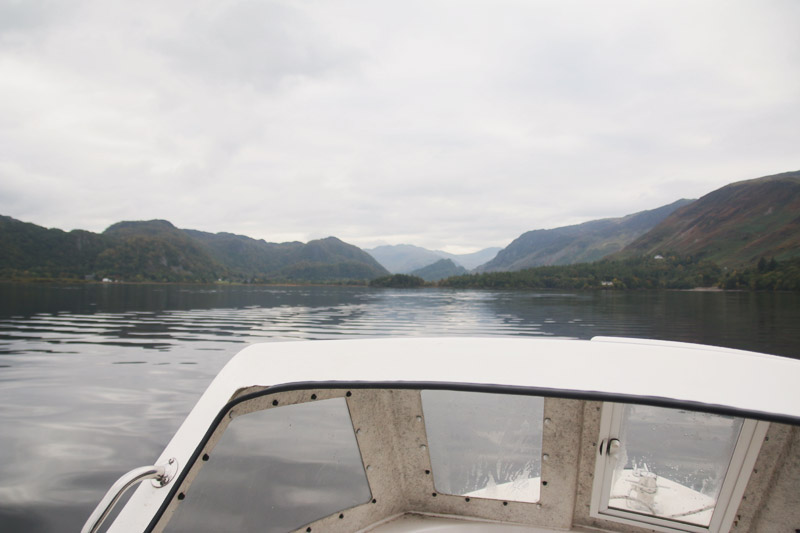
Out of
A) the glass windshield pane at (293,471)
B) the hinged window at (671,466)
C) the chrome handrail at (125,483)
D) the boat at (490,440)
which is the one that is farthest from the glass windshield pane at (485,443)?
Result: the chrome handrail at (125,483)

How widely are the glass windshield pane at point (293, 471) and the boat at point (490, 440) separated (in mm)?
11

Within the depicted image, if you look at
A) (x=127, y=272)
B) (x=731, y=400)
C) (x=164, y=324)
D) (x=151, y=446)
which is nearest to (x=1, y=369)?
(x=151, y=446)

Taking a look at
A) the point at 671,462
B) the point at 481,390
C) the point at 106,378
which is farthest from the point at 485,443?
the point at 106,378

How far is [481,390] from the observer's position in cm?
202

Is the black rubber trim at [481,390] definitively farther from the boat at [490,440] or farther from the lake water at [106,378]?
the lake water at [106,378]

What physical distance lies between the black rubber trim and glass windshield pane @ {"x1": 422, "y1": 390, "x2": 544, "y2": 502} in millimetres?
477

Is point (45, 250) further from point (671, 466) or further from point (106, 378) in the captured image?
point (671, 466)

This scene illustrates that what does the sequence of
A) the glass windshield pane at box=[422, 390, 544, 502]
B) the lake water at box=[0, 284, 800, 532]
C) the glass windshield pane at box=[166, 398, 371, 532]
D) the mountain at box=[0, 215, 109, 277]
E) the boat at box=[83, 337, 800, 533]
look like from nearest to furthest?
the boat at box=[83, 337, 800, 533] < the glass windshield pane at box=[166, 398, 371, 532] < the glass windshield pane at box=[422, 390, 544, 502] < the lake water at box=[0, 284, 800, 532] < the mountain at box=[0, 215, 109, 277]

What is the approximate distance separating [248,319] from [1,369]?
24.6 metres

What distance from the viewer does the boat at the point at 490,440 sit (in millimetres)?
1984

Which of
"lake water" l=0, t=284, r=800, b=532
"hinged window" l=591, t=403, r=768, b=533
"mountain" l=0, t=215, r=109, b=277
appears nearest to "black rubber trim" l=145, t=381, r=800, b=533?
"lake water" l=0, t=284, r=800, b=532

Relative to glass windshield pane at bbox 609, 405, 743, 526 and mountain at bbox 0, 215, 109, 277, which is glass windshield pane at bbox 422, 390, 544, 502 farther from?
mountain at bbox 0, 215, 109, 277

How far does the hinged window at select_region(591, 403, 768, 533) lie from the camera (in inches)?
87.4

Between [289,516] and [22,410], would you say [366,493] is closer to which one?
[289,516]
